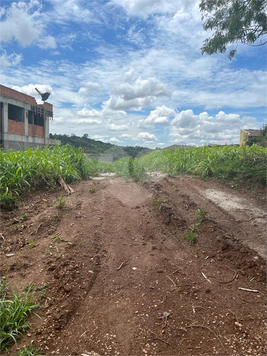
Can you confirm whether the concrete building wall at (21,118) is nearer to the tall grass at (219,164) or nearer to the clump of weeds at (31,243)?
the tall grass at (219,164)

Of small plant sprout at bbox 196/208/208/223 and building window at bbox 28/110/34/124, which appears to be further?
building window at bbox 28/110/34/124

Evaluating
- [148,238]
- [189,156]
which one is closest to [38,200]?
[148,238]

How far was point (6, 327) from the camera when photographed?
1629 millimetres

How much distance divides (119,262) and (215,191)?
8.54 feet

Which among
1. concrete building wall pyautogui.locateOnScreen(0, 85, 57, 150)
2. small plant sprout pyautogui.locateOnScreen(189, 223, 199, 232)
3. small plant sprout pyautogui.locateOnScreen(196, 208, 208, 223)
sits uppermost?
concrete building wall pyautogui.locateOnScreen(0, 85, 57, 150)

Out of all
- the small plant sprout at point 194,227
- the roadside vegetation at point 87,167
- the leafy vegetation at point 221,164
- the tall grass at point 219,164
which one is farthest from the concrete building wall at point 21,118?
the small plant sprout at point 194,227

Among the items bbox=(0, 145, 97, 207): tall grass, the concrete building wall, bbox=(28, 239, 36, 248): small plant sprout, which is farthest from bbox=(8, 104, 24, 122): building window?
bbox=(28, 239, 36, 248): small plant sprout

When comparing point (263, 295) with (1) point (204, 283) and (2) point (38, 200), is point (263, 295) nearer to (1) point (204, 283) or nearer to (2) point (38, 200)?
(1) point (204, 283)

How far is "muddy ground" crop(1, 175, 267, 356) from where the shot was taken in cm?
168

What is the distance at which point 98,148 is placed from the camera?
8.06 metres

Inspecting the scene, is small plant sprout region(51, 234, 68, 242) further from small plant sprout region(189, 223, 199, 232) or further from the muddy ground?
small plant sprout region(189, 223, 199, 232)

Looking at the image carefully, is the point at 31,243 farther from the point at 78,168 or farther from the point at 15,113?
the point at 15,113

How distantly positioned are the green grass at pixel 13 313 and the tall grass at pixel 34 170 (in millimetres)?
2016

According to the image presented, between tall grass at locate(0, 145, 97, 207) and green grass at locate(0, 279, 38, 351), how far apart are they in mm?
2016
